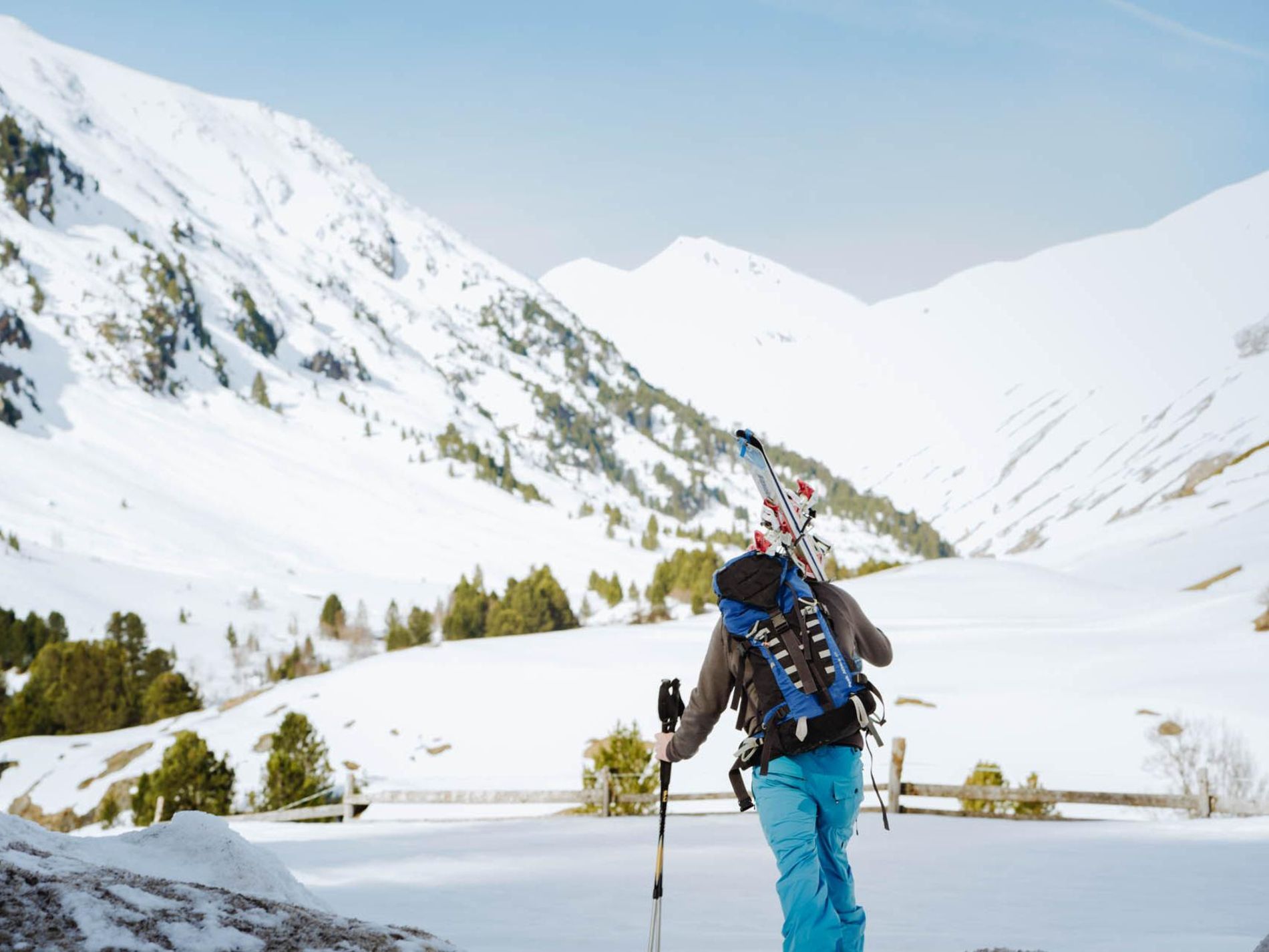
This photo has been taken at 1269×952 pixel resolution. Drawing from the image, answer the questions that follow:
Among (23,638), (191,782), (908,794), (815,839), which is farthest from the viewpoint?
(23,638)

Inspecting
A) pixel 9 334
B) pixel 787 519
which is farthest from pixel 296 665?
→ pixel 9 334

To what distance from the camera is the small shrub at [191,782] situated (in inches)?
1398

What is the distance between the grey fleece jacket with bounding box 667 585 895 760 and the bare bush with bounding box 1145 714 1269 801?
21413 mm

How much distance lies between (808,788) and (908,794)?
1557cm

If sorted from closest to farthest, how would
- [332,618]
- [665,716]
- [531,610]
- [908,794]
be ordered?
1. [665,716]
2. [908,794]
3. [531,610]
4. [332,618]

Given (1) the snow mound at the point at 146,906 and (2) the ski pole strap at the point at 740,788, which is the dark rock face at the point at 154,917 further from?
(2) the ski pole strap at the point at 740,788

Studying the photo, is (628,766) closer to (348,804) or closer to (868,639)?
(348,804)

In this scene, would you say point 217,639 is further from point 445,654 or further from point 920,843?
point 920,843

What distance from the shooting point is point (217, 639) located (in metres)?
126

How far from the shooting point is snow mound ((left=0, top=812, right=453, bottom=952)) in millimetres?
4020

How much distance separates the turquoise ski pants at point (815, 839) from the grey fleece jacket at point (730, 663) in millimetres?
195

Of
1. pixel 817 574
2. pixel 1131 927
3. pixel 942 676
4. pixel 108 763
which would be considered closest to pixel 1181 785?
pixel 942 676

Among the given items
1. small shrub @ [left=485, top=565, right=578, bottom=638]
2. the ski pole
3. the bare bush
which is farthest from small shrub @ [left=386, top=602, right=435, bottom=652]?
the ski pole

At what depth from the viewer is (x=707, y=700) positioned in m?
5.34
